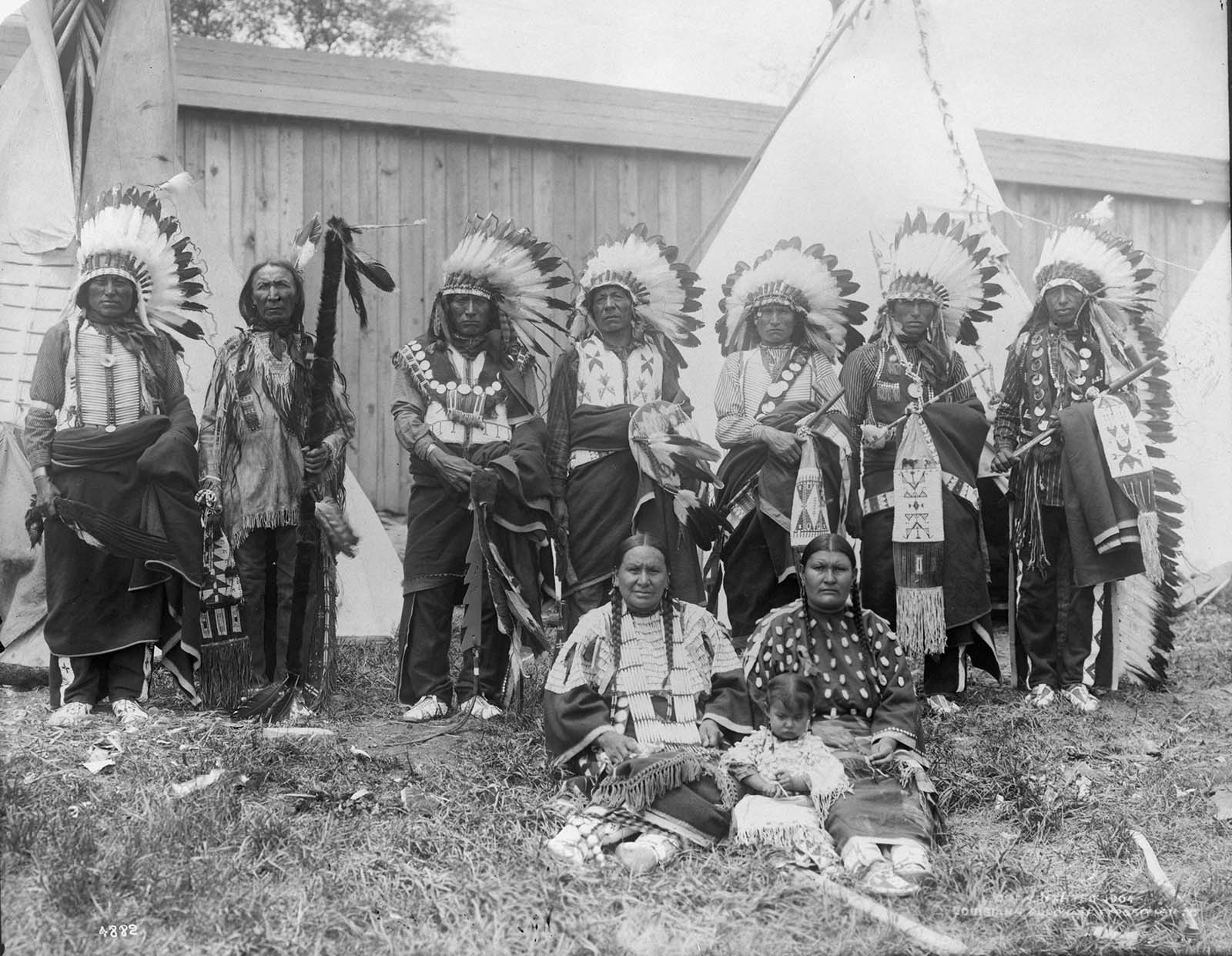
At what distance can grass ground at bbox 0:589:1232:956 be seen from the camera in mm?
3139

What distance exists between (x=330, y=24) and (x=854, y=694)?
3.46m

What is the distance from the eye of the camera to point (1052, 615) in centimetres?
523

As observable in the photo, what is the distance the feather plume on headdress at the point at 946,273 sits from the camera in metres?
5.23

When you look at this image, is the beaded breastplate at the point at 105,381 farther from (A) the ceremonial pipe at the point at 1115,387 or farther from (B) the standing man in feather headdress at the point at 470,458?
(A) the ceremonial pipe at the point at 1115,387

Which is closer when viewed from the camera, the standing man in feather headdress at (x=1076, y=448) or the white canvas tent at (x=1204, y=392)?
the standing man in feather headdress at (x=1076, y=448)

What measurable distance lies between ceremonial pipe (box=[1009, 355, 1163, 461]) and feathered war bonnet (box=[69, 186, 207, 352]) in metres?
3.42

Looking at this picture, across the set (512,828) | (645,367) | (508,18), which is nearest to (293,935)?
(512,828)

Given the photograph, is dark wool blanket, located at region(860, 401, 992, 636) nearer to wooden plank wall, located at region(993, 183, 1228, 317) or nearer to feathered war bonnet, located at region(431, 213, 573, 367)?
wooden plank wall, located at region(993, 183, 1228, 317)

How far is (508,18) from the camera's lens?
4820 mm

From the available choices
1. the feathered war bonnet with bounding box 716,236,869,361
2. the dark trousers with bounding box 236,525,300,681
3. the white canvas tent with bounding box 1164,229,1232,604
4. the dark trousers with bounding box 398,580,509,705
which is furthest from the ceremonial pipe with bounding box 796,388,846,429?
the dark trousers with bounding box 236,525,300,681

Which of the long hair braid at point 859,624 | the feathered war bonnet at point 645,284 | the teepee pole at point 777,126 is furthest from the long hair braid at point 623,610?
the teepee pole at point 777,126

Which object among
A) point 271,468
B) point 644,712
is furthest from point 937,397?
point 271,468

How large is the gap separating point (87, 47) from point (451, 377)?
78.1 inches

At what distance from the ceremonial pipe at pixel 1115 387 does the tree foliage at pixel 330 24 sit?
288cm
